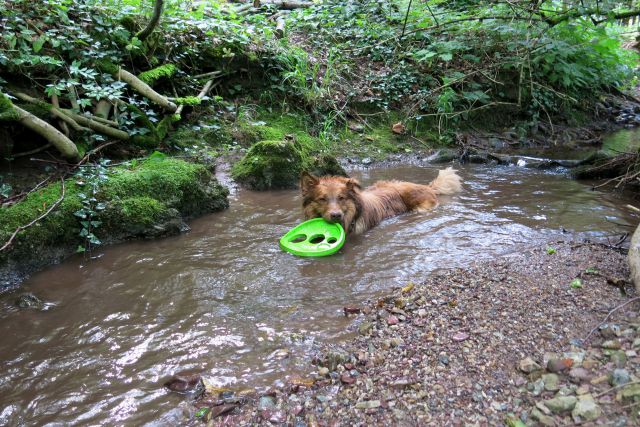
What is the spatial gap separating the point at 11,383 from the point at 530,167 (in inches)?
390

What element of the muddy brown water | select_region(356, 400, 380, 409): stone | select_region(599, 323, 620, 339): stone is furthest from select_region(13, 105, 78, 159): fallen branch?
select_region(599, 323, 620, 339): stone

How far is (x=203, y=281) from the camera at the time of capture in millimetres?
4570

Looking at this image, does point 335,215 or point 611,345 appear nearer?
point 611,345

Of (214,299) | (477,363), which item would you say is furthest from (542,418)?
(214,299)

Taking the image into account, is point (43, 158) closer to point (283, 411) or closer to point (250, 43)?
point (283, 411)

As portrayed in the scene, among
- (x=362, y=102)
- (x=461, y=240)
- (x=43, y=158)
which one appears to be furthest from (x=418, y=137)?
(x=43, y=158)

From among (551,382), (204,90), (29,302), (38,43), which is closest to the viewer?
(551,382)

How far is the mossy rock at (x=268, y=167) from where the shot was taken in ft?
26.3

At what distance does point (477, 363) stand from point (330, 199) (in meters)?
3.58

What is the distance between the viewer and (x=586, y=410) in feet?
7.48

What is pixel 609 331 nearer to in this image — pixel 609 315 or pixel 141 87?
pixel 609 315

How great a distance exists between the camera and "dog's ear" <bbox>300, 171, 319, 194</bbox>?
20.1 ft

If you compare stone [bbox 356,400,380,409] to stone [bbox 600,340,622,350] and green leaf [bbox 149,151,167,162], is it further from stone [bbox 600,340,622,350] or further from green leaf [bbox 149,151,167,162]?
green leaf [bbox 149,151,167,162]

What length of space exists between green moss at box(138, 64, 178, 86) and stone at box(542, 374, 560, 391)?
26.1 ft
